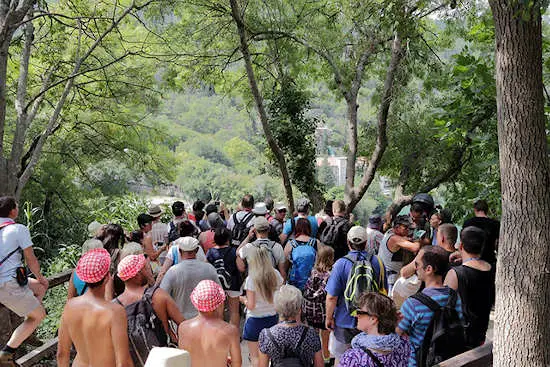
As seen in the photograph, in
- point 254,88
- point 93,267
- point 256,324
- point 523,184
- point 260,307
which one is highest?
point 254,88

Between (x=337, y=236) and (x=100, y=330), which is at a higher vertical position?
(x=337, y=236)

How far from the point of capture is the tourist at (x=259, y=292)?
464cm

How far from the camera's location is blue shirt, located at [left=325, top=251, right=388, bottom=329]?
4379 mm

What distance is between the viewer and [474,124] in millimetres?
6320

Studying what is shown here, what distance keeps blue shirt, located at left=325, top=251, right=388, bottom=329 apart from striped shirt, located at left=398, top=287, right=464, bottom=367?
0.87 metres

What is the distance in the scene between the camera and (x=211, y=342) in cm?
339

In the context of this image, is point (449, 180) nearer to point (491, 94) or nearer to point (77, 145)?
point (491, 94)

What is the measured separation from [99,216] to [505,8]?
11.2m

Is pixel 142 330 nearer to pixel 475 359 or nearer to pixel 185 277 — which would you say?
pixel 185 277

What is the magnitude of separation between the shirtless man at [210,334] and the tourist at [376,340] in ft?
2.81

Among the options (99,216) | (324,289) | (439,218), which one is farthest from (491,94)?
(99,216)

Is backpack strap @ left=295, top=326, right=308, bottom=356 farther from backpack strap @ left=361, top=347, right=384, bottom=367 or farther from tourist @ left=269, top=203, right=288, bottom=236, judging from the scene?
tourist @ left=269, top=203, right=288, bottom=236

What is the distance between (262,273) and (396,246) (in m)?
1.52

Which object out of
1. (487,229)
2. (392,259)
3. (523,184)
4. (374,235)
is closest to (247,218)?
(374,235)
